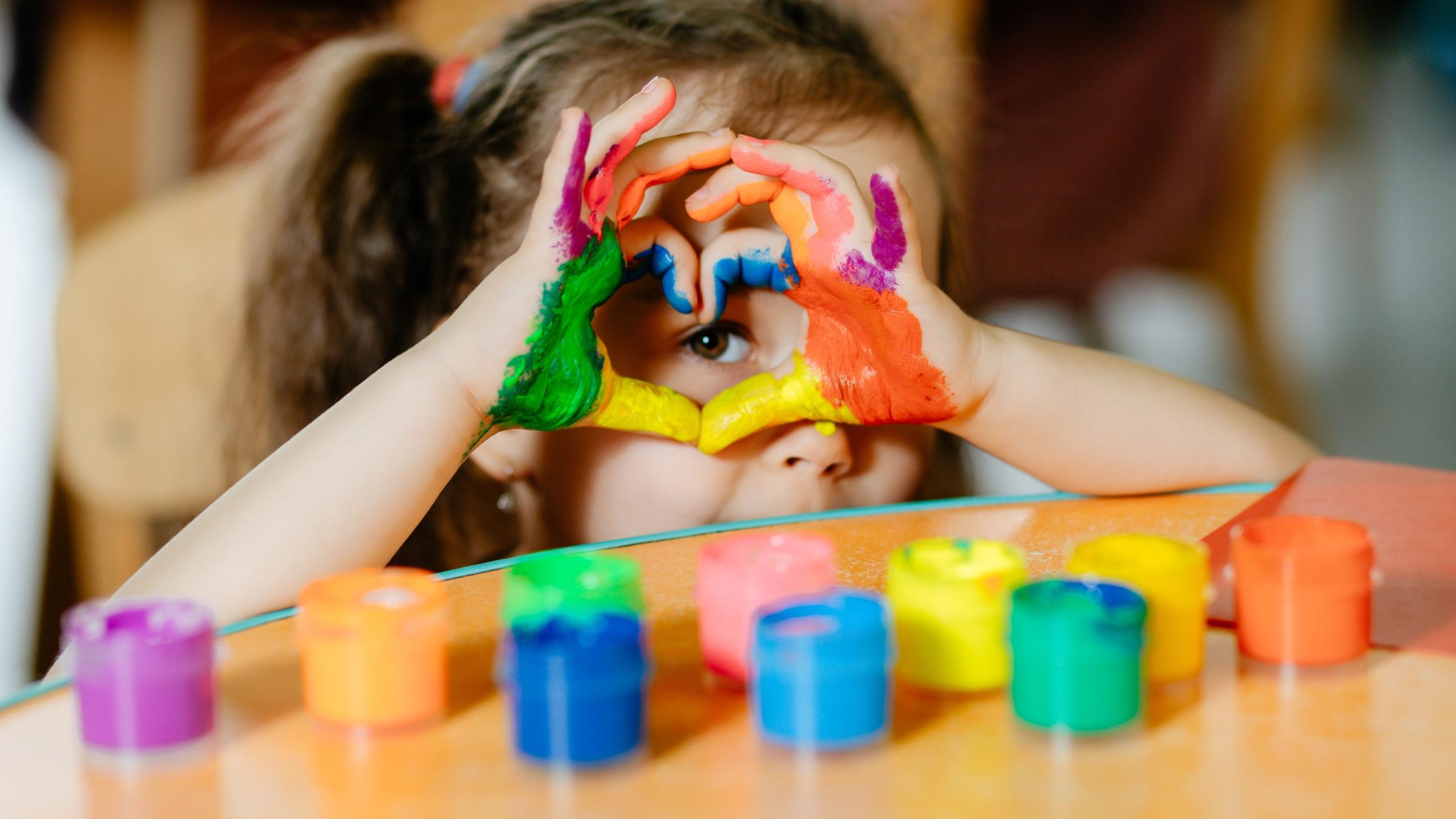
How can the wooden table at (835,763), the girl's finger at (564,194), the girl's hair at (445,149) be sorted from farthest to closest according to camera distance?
the girl's hair at (445,149) → the girl's finger at (564,194) → the wooden table at (835,763)

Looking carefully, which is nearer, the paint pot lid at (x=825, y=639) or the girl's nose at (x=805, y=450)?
the paint pot lid at (x=825, y=639)

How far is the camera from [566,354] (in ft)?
2.43

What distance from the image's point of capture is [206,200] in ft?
5.02

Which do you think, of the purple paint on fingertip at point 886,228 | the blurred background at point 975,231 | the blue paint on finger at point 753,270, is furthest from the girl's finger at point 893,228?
the blurred background at point 975,231

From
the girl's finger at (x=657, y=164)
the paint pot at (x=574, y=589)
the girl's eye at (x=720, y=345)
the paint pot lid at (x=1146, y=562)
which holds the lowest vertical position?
the paint pot lid at (x=1146, y=562)

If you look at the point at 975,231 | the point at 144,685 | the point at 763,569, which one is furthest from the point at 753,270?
the point at 975,231

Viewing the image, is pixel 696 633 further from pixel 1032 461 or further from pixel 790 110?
pixel 790 110

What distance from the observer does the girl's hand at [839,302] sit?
71 centimetres

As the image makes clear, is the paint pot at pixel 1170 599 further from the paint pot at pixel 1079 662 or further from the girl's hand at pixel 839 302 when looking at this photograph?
the girl's hand at pixel 839 302

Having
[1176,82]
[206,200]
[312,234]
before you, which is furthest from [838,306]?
[1176,82]

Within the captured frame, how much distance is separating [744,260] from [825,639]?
44cm

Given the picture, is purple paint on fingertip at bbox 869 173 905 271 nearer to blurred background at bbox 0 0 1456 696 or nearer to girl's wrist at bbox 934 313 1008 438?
girl's wrist at bbox 934 313 1008 438

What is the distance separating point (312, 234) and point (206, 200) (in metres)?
0.48

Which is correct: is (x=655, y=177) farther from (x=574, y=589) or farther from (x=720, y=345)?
(x=574, y=589)
